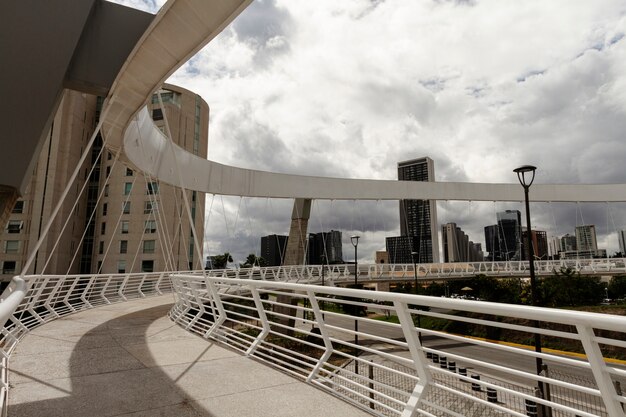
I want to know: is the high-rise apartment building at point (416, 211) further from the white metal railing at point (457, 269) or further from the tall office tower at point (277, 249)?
the tall office tower at point (277, 249)

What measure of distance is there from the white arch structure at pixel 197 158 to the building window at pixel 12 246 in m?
34.7

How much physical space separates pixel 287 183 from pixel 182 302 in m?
17.5

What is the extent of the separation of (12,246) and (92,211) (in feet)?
29.5

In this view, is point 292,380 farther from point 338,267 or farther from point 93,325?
point 338,267

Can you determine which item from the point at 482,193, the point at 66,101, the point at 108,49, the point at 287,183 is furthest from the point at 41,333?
the point at 66,101

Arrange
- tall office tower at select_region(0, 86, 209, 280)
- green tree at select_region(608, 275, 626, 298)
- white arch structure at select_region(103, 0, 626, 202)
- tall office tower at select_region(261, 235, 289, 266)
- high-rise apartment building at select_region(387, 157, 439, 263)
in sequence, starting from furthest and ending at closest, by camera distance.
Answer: high-rise apartment building at select_region(387, 157, 439, 263)
tall office tower at select_region(0, 86, 209, 280)
green tree at select_region(608, 275, 626, 298)
tall office tower at select_region(261, 235, 289, 266)
white arch structure at select_region(103, 0, 626, 202)

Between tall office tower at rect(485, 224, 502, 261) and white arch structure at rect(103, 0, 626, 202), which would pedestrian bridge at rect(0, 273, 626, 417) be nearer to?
white arch structure at rect(103, 0, 626, 202)

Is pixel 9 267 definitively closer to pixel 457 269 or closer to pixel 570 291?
pixel 457 269

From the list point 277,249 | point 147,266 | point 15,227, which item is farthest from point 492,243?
point 15,227

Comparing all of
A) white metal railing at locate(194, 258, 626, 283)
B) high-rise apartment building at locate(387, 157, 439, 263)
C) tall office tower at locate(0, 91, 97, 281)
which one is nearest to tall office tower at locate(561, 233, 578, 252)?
high-rise apartment building at locate(387, 157, 439, 263)

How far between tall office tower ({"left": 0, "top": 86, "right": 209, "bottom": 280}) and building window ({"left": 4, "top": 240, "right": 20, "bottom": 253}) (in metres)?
0.09

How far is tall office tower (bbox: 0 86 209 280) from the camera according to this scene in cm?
4328

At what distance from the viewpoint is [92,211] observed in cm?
4462

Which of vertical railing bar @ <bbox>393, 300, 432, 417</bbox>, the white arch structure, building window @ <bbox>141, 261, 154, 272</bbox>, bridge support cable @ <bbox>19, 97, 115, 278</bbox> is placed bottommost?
vertical railing bar @ <bbox>393, 300, 432, 417</bbox>
